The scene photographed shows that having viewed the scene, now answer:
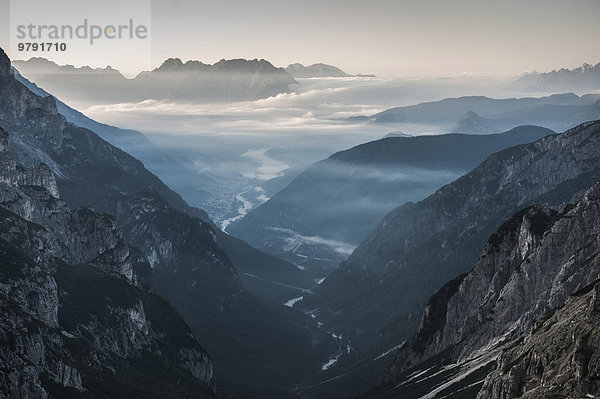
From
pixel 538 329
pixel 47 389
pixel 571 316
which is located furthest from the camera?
pixel 47 389

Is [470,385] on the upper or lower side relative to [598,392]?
lower

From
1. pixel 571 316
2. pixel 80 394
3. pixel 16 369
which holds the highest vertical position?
pixel 571 316

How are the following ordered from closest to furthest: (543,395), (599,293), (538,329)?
(543,395) → (599,293) → (538,329)

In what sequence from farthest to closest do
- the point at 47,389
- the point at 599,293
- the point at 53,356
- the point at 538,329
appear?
the point at 53,356 → the point at 47,389 → the point at 538,329 → the point at 599,293

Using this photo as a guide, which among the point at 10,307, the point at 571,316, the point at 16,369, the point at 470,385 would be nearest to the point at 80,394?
the point at 10,307

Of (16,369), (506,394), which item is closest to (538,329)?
(506,394)

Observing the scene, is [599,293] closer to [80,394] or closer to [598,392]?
[598,392]

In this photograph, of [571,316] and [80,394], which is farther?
[80,394]

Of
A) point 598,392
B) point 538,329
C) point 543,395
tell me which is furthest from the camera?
point 538,329

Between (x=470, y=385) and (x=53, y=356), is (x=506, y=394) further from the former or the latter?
(x=53, y=356)
